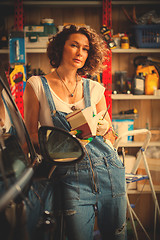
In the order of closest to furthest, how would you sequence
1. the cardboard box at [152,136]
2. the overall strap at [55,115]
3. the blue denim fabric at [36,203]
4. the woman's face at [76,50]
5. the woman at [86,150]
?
1. the blue denim fabric at [36,203]
2. the woman at [86,150]
3. the overall strap at [55,115]
4. the woman's face at [76,50]
5. the cardboard box at [152,136]

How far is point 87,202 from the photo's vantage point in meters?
A: 1.23

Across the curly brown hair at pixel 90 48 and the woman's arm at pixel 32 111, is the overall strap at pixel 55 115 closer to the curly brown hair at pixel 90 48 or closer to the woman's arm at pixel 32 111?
the woman's arm at pixel 32 111

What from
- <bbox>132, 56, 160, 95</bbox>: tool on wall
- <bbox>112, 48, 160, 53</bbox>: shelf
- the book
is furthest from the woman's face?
<bbox>132, 56, 160, 95</bbox>: tool on wall

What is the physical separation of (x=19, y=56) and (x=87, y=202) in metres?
1.86

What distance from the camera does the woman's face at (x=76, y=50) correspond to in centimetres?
148

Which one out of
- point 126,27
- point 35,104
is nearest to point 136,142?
point 126,27

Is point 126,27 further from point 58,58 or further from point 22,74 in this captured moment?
point 58,58

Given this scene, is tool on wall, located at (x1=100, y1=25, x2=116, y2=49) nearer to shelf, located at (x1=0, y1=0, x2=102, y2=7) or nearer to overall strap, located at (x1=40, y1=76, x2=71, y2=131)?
shelf, located at (x1=0, y1=0, x2=102, y2=7)

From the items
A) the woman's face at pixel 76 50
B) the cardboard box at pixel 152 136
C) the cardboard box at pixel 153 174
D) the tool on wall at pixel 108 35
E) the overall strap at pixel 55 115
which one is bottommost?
the cardboard box at pixel 153 174

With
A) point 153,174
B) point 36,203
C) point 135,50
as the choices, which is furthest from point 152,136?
point 36,203

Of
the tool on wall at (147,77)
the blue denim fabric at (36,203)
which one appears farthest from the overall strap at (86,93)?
the tool on wall at (147,77)

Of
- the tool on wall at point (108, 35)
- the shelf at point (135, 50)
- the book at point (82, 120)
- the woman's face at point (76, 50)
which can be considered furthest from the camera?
the shelf at point (135, 50)

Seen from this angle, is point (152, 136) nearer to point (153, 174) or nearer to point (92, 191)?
point (153, 174)

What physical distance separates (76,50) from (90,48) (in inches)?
5.4
